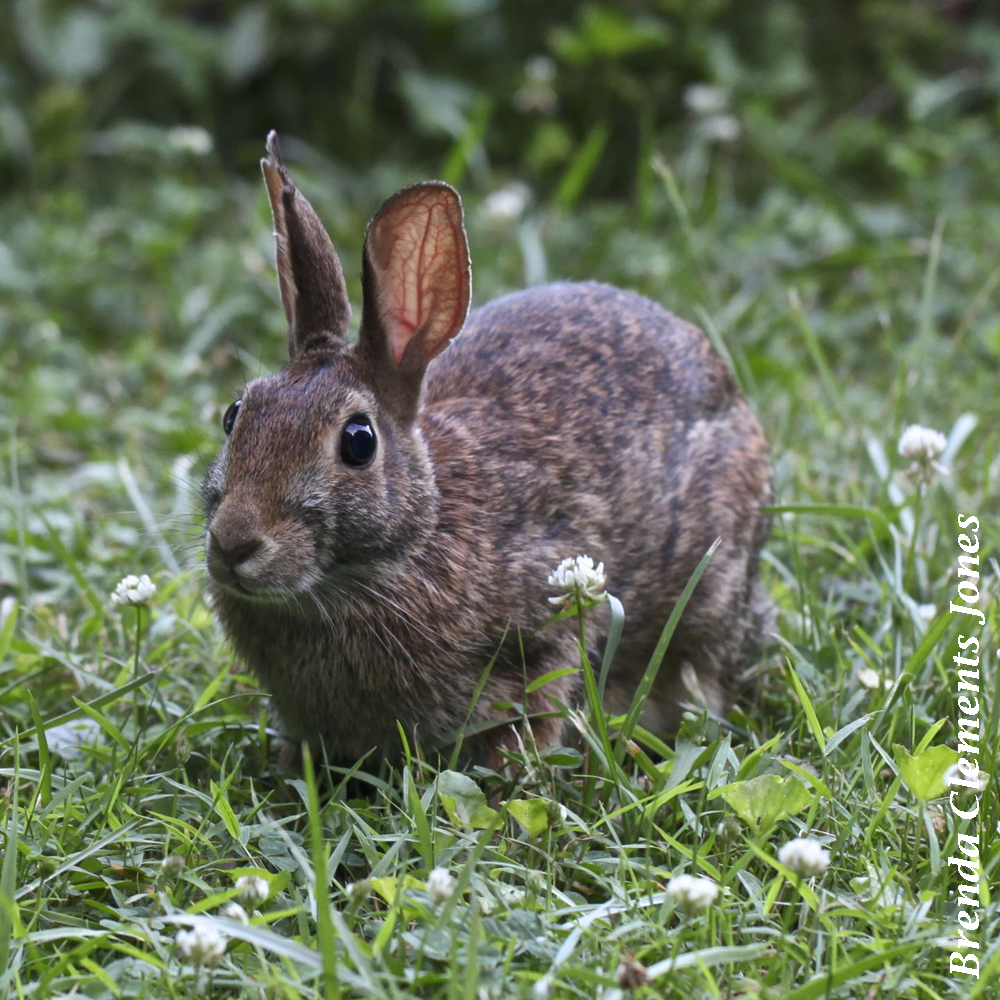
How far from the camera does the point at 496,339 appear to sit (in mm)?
4113

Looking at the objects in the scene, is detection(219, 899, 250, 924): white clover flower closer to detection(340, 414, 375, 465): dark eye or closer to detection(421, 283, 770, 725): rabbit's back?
detection(340, 414, 375, 465): dark eye

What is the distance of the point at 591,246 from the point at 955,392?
199cm

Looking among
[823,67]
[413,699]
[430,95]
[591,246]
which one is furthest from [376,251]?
[823,67]

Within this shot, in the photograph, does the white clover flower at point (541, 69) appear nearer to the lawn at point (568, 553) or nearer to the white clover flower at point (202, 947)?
the lawn at point (568, 553)

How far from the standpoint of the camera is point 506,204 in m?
6.66

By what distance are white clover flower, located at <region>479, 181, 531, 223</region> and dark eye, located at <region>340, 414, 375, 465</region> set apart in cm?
344

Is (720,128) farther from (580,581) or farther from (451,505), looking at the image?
(580,581)

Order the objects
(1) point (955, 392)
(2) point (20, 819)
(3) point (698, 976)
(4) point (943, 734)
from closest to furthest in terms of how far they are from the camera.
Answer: (3) point (698, 976), (2) point (20, 819), (4) point (943, 734), (1) point (955, 392)

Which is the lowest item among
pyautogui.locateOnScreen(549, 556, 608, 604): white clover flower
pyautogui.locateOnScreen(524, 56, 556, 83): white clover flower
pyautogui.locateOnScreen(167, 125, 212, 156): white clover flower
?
pyautogui.locateOnScreen(549, 556, 608, 604): white clover flower

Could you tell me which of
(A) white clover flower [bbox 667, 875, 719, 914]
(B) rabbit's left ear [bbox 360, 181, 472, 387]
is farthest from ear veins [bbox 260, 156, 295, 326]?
(A) white clover flower [bbox 667, 875, 719, 914]

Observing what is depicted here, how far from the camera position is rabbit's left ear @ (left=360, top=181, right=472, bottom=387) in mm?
3375

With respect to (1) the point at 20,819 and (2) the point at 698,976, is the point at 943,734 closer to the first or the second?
(2) the point at 698,976

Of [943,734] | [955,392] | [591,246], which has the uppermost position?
[591,246]

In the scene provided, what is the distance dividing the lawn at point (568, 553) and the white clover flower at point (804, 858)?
0.02 metres
